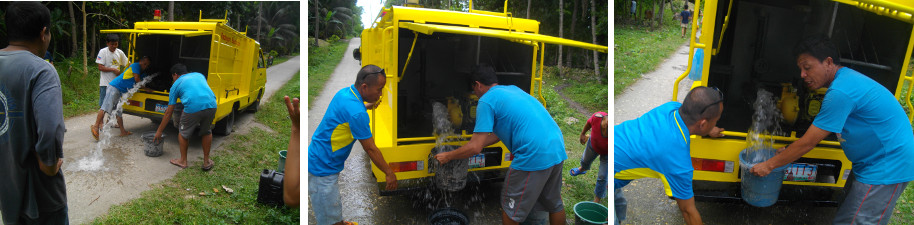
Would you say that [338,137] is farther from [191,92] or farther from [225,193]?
[191,92]

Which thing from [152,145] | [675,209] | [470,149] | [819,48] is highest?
[819,48]

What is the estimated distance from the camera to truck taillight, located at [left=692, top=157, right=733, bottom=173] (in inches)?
98.6

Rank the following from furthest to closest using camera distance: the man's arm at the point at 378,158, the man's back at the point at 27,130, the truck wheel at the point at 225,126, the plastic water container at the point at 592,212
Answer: the truck wheel at the point at 225,126, the plastic water container at the point at 592,212, the man's arm at the point at 378,158, the man's back at the point at 27,130

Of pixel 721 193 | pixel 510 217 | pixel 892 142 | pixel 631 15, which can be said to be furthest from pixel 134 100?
pixel 892 142

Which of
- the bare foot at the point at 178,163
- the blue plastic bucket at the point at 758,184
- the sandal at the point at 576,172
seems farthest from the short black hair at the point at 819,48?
the bare foot at the point at 178,163

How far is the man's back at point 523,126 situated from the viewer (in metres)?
2.13

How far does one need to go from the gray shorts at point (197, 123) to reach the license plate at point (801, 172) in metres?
3.25

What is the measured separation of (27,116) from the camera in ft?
5.94

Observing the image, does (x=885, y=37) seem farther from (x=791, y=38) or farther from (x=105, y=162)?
(x=105, y=162)

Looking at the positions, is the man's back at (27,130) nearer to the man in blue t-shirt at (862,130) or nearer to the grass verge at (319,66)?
the grass verge at (319,66)

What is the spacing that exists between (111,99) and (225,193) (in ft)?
2.51

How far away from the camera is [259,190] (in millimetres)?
2625

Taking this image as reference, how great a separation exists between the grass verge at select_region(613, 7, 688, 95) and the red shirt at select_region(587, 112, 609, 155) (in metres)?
0.26

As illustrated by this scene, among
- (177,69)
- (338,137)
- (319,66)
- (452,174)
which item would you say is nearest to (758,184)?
(452,174)
